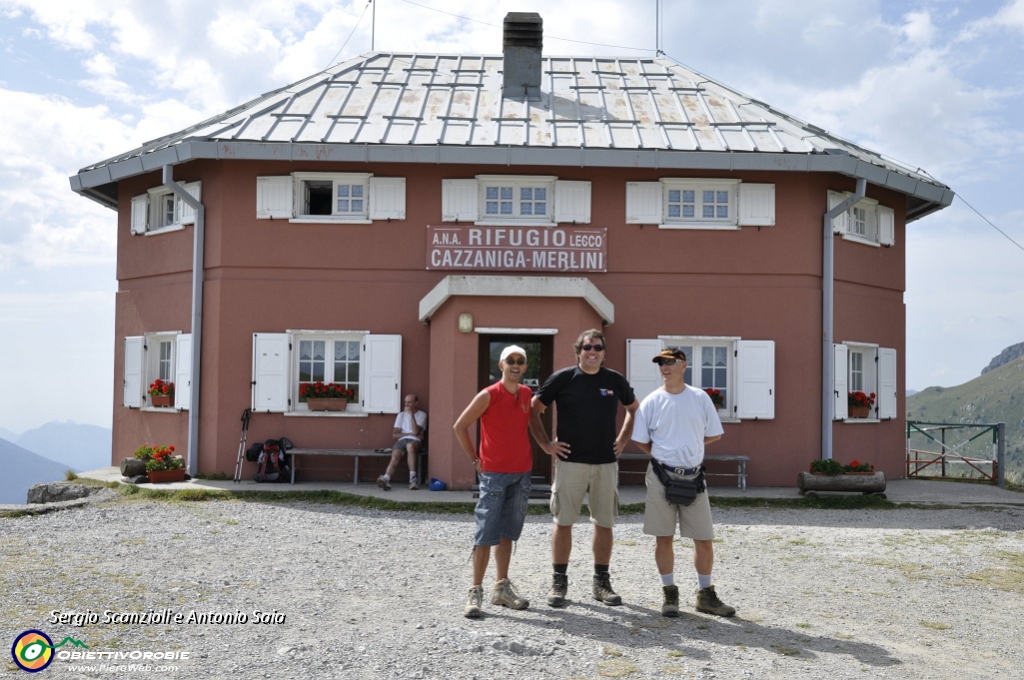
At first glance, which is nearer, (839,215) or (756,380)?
(756,380)

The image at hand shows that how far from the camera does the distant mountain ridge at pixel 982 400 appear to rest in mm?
98438

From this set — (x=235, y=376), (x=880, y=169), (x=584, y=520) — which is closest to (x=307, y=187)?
(x=235, y=376)

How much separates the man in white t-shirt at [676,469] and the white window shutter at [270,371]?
7.39 metres

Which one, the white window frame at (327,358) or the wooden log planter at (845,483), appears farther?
the white window frame at (327,358)

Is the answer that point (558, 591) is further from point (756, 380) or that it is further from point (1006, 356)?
→ point (1006, 356)

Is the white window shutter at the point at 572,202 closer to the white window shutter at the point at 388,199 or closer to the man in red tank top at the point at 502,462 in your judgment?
the white window shutter at the point at 388,199

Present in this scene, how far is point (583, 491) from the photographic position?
572 centimetres

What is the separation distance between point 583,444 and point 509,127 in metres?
7.53

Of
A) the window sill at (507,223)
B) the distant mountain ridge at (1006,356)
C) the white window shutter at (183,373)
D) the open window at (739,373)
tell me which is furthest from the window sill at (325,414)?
the distant mountain ridge at (1006,356)

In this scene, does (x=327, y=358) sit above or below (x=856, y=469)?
above

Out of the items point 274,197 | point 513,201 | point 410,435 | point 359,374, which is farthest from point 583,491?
point 274,197

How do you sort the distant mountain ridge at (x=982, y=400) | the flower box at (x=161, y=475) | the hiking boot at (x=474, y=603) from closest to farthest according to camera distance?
the hiking boot at (x=474, y=603)
the flower box at (x=161, y=475)
the distant mountain ridge at (x=982, y=400)

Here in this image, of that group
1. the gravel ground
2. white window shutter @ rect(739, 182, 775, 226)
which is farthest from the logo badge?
white window shutter @ rect(739, 182, 775, 226)

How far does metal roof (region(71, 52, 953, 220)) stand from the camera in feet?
38.3
